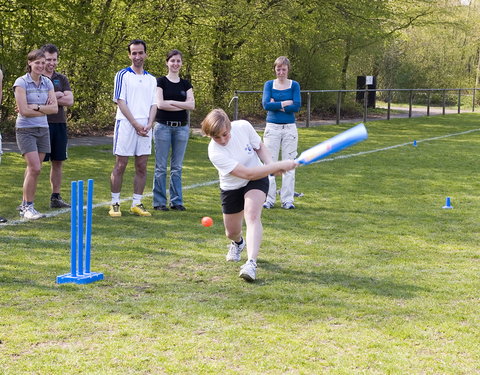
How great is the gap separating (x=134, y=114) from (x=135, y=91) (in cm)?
28

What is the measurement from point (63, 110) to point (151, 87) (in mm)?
1310

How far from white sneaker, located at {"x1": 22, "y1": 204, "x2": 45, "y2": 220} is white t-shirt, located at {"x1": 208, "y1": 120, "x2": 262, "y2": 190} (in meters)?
3.23

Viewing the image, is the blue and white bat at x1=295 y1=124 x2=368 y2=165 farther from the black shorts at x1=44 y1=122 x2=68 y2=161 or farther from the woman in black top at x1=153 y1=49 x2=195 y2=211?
the black shorts at x1=44 y1=122 x2=68 y2=161

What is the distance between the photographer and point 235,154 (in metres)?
6.77

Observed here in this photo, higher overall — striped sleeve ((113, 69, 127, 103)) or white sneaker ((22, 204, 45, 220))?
striped sleeve ((113, 69, 127, 103))

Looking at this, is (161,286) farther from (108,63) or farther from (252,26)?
(252,26)

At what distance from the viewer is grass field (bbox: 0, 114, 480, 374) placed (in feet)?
15.6

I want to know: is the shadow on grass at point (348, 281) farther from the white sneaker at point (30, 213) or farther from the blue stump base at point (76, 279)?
the white sneaker at point (30, 213)

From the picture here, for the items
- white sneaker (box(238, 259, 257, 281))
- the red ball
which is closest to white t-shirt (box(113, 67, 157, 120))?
the red ball

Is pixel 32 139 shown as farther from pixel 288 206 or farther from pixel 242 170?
pixel 242 170

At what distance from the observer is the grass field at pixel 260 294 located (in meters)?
4.77

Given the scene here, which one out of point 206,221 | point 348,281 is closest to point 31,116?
point 206,221

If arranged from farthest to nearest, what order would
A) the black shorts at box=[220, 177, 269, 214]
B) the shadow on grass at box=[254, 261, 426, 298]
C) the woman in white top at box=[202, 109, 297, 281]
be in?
the black shorts at box=[220, 177, 269, 214] → the woman in white top at box=[202, 109, 297, 281] → the shadow on grass at box=[254, 261, 426, 298]

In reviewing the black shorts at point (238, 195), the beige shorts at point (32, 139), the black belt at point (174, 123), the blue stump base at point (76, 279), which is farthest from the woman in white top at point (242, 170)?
the beige shorts at point (32, 139)
